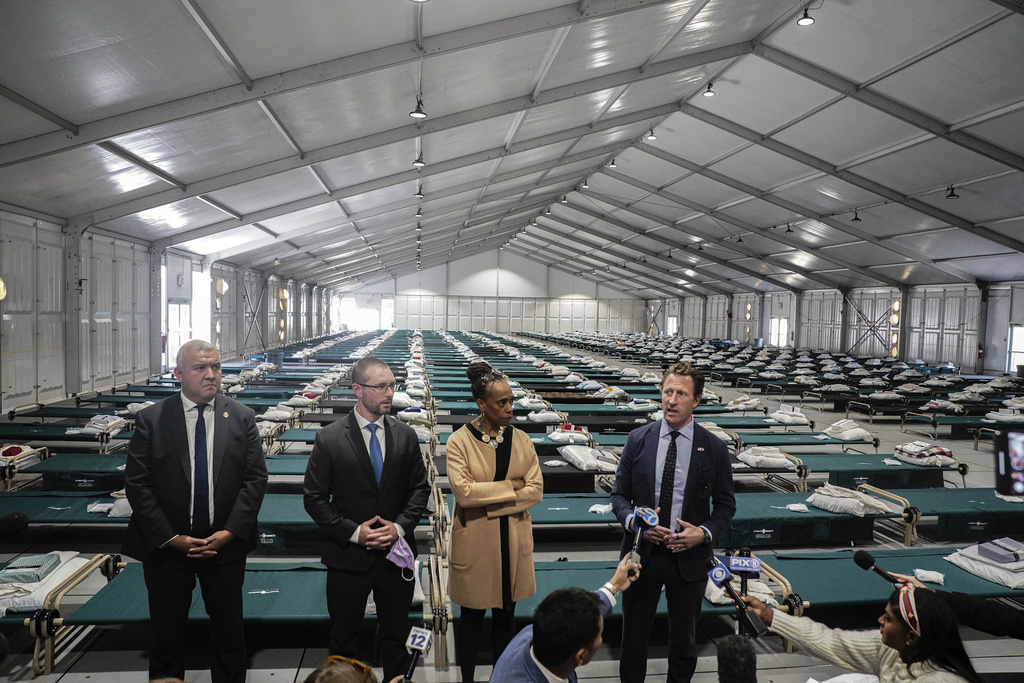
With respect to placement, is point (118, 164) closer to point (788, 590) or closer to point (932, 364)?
point (788, 590)

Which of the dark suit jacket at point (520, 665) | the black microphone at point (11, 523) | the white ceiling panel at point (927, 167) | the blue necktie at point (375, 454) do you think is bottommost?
the dark suit jacket at point (520, 665)

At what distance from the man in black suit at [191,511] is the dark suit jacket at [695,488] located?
177 centimetres

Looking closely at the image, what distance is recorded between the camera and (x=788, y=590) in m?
4.27

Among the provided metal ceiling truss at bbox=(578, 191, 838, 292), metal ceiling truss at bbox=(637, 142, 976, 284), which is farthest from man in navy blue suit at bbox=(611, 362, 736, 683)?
metal ceiling truss at bbox=(578, 191, 838, 292)

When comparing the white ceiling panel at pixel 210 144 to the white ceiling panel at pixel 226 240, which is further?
the white ceiling panel at pixel 226 240

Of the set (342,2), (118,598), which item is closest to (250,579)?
(118,598)

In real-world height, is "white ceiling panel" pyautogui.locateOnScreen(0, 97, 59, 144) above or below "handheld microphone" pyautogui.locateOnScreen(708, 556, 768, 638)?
above

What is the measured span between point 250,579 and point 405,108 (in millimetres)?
8764

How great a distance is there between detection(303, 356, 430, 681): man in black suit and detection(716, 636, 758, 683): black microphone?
1624 millimetres

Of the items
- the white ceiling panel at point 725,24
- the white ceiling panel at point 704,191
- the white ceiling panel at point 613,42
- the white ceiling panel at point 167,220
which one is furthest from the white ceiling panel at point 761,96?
the white ceiling panel at point 167,220

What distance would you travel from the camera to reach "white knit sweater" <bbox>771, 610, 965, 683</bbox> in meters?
2.31

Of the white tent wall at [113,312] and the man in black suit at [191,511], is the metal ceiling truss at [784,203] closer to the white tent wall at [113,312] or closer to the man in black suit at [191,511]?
the white tent wall at [113,312]

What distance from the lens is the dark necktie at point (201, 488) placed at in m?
3.03

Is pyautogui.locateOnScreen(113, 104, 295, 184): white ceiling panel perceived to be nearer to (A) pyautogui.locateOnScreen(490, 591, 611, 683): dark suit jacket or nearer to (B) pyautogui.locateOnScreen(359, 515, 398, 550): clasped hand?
(B) pyautogui.locateOnScreen(359, 515, 398, 550): clasped hand
